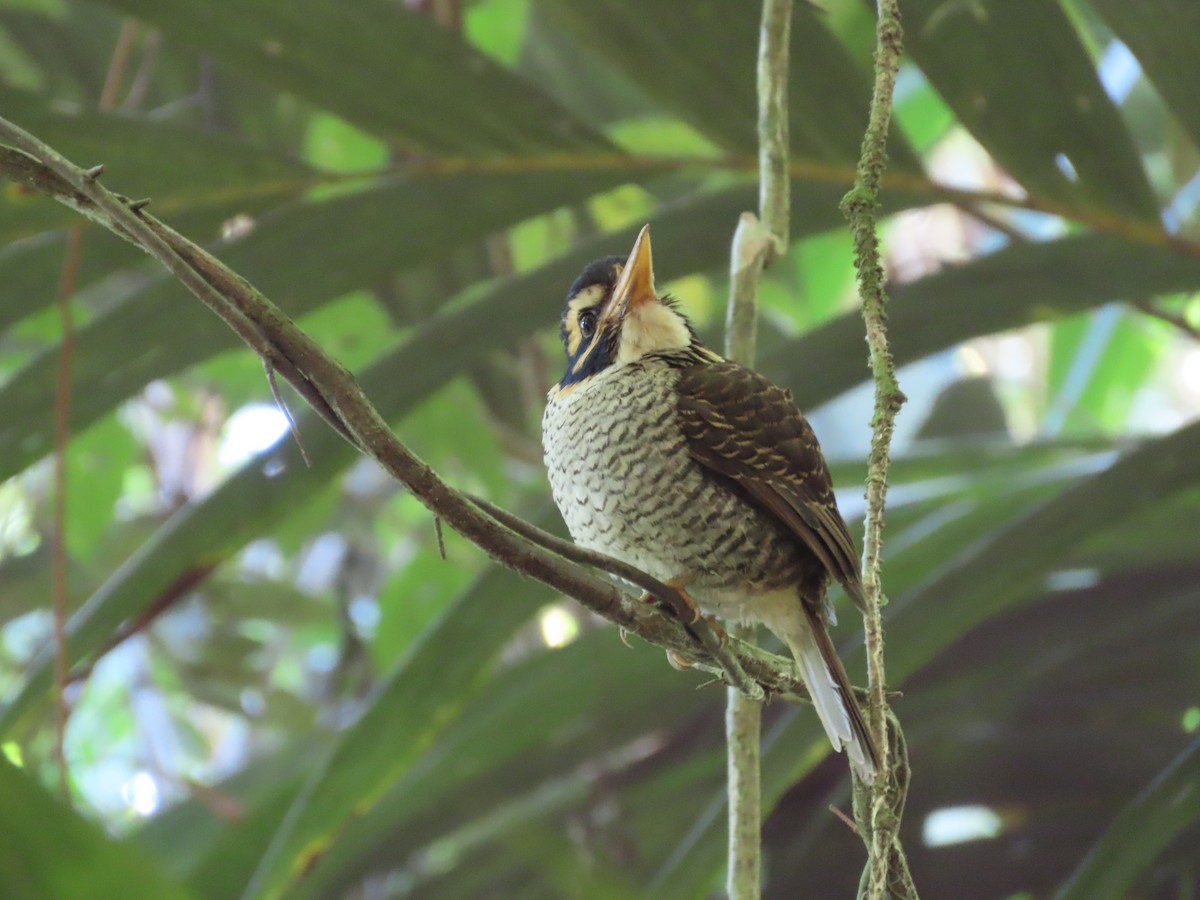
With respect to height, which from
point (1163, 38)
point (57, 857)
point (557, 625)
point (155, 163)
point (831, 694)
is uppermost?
point (557, 625)

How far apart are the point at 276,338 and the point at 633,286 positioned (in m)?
0.88

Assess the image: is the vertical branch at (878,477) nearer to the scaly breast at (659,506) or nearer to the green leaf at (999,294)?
the scaly breast at (659,506)

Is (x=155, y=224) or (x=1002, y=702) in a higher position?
(x=1002, y=702)

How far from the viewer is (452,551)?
10.0 ft

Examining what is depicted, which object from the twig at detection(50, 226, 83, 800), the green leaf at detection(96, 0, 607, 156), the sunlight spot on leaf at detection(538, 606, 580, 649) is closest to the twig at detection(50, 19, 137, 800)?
the twig at detection(50, 226, 83, 800)

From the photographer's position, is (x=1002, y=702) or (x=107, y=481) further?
(x=107, y=481)

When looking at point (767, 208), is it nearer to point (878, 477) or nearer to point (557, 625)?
point (878, 477)

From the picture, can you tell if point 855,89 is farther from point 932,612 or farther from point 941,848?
point 941,848

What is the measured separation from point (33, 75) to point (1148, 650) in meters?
2.92

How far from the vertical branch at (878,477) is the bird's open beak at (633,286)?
0.52 m

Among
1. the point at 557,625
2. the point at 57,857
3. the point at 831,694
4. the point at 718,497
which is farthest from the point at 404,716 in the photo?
the point at 557,625

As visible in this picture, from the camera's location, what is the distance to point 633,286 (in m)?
1.51

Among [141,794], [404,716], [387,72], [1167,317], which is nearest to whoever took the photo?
[404,716]

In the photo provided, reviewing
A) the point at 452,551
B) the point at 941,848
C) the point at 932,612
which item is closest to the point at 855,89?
the point at 932,612
